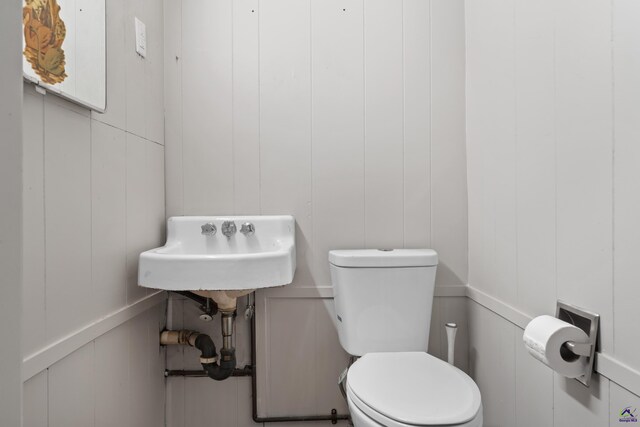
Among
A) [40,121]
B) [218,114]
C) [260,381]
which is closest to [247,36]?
[218,114]

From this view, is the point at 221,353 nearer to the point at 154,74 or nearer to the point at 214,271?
the point at 214,271

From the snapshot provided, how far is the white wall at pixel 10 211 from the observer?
26cm

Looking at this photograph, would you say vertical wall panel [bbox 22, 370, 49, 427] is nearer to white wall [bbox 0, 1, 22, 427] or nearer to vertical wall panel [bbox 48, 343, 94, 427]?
vertical wall panel [bbox 48, 343, 94, 427]

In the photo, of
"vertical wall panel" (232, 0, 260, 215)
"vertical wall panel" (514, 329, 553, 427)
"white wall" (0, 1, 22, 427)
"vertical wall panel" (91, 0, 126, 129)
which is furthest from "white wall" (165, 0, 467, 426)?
"white wall" (0, 1, 22, 427)

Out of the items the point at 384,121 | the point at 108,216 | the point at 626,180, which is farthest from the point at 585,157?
the point at 108,216

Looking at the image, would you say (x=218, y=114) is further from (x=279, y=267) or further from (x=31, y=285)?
(x=31, y=285)

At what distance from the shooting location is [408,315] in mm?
1265

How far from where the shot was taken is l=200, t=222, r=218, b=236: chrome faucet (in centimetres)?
134

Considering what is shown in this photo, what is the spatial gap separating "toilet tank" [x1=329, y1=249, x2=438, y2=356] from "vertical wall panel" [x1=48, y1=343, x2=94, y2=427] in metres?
0.78

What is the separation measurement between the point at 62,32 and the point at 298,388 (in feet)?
4.53

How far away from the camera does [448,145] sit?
4.71 ft

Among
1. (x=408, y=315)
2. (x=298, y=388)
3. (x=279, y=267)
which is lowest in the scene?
(x=298, y=388)

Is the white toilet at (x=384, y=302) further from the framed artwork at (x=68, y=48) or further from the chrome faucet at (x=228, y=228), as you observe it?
the framed artwork at (x=68, y=48)
